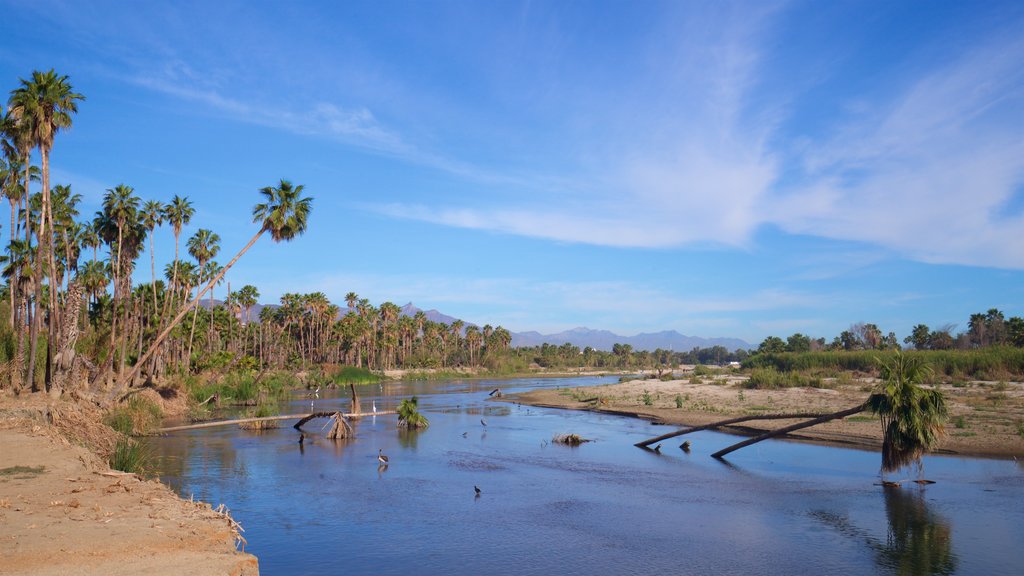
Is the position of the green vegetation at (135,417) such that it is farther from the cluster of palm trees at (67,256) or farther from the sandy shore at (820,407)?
the sandy shore at (820,407)

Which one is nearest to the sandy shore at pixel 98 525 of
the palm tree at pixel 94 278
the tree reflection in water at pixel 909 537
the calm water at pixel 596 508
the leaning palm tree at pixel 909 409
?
the calm water at pixel 596 508

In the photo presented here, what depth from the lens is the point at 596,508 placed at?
19.6 metres

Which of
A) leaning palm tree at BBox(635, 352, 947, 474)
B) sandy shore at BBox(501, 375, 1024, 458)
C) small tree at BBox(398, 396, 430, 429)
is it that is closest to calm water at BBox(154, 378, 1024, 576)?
leaning palm tree at BBox(635, 352, 947, 474)

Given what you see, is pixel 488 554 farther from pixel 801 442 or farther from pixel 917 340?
pixel 917 340

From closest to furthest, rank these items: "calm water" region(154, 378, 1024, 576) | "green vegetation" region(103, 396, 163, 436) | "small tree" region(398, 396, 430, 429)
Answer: "calm water" region(154, 378, 1024, 576)
"green vegetation" region(103, 396, 163, 436)
"small tree" region(398, 396, 430, 429)

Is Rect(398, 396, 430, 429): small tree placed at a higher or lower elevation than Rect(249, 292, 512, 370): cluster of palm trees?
lower

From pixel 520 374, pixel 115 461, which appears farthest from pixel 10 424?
pixel 520 374

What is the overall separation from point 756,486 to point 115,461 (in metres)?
20.8

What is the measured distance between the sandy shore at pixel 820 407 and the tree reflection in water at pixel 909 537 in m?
9.71

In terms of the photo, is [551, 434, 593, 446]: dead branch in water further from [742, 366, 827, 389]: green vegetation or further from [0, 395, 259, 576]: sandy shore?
[742, 366, 827, 389]: green vegetation

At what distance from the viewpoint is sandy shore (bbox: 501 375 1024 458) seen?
94.0ft

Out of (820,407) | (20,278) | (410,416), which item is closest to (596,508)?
(410,416)

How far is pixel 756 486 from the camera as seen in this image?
74.9ft

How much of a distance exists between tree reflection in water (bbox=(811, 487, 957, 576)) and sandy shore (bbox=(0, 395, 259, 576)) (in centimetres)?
1328
